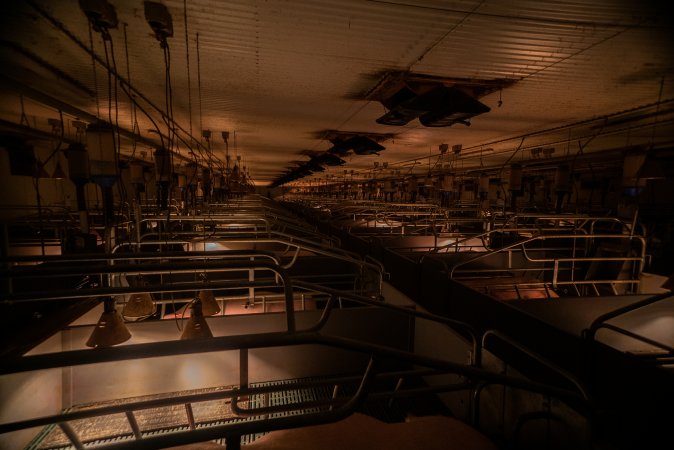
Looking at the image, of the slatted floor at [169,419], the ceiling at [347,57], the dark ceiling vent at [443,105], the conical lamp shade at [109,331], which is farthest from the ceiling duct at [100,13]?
the slatted floor at [169,419]

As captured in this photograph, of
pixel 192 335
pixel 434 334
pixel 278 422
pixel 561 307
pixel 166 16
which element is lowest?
pixel 434 334

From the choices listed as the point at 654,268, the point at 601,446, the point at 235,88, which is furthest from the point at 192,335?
the point at 654,268

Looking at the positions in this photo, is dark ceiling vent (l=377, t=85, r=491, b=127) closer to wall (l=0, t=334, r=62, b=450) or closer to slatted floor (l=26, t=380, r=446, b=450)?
slatted floor (l=26, t=380, r=446, b=450)

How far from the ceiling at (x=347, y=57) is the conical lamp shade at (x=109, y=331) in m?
1.27

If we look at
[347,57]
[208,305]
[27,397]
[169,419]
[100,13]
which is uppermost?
[347,57]

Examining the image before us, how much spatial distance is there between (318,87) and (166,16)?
5.28 feet

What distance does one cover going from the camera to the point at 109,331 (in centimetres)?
192

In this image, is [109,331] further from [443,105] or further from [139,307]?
[443,105]

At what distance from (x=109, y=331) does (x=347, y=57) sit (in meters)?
2.60

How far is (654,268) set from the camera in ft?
23.2

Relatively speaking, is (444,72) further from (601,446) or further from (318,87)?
(601,446)

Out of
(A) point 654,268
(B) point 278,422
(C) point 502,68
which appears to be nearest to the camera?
(B) point 278,422

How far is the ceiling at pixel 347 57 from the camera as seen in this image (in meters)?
1.92

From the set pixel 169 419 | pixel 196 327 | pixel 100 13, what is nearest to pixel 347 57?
pixel 100 13
